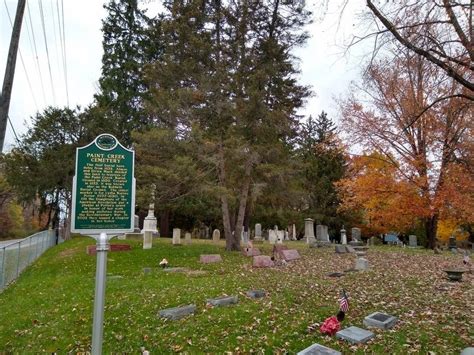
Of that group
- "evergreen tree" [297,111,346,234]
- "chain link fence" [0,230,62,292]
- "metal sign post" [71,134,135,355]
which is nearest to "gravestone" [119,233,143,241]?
"chain link fence" [0,230,62,292]

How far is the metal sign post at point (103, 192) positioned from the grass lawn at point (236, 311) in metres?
1.89

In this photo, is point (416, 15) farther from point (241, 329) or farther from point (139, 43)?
point (139, 43)

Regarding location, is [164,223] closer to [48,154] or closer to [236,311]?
[48,154]

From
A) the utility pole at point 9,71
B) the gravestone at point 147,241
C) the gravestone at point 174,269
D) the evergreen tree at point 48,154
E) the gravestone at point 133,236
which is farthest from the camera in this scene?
the evergreen tree at point 48,154

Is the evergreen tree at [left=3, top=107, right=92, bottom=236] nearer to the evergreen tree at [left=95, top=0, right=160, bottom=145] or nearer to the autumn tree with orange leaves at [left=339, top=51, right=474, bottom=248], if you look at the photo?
the evergreen tree at [left=95, top=0, right=160, bottom=145]

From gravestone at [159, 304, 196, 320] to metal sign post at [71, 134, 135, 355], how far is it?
2277 mm

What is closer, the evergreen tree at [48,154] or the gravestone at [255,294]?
the gravestone at [255,294]

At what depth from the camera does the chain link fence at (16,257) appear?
11.1 m

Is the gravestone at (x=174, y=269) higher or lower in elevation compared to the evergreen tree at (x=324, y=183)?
lower

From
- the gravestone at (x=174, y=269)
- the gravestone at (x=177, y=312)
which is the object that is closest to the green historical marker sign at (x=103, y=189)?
the gravestone at (x=177, y=312)

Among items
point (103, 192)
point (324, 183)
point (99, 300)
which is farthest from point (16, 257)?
point (324, 183)

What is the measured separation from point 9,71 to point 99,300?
5.55 metres

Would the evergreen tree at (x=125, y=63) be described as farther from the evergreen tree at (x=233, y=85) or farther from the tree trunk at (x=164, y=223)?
the evergreen tree at (x=233, y=85)

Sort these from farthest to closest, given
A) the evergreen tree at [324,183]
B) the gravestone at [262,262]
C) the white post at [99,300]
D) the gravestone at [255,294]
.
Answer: the evergreen tree at [324,183], the gravestone at [262,262], the gravestone at [255,294], the white post at [99,300]
